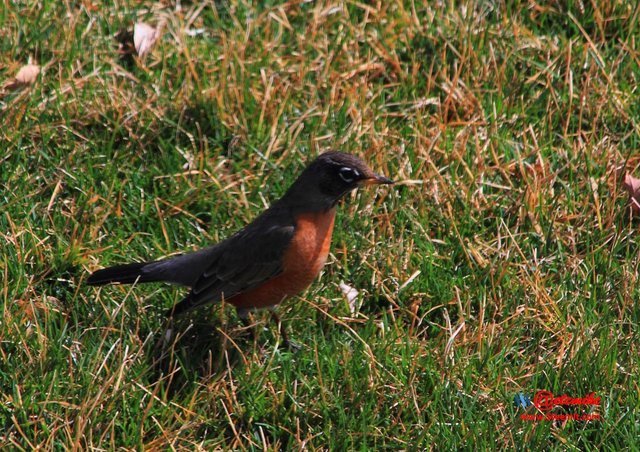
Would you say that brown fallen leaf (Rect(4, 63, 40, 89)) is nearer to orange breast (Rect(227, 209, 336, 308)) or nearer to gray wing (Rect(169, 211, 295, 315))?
gray wing (Rect(169, 211, 295, 315))

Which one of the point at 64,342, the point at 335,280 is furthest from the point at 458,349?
the point at 64,342

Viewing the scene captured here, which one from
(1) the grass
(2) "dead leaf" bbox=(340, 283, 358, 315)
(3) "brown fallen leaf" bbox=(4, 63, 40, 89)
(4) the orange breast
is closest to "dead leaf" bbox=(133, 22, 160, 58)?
(1) the grass

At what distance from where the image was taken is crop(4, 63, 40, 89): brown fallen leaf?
5113 mm

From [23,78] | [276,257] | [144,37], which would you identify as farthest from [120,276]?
[144,37]

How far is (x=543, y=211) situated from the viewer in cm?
467

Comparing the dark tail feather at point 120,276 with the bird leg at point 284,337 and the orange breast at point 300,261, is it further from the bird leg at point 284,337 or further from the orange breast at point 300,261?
the bird leg at point 284,337

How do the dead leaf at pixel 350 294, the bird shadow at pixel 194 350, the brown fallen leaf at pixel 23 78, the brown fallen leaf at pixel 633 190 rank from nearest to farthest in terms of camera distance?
the bird shadow at pixel 194 350 < the dead leaf at pixel 350 294 < the brown fallen leaf at pixel 633 190 < the brown fallen leaf at pixel 23 78

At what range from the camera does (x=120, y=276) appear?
161 inches

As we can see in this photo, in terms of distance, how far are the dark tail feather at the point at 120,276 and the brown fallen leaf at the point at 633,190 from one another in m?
2.16

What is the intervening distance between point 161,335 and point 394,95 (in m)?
2.02

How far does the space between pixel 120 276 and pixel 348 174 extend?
101 centimetres

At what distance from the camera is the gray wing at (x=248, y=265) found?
4152 mm

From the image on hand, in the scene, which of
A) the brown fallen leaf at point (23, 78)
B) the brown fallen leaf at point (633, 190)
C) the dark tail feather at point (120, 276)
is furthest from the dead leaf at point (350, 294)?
the brown fallen leaf at point (23, 78)

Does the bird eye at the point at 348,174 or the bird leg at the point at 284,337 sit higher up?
the bird eye at the point at 348,174
